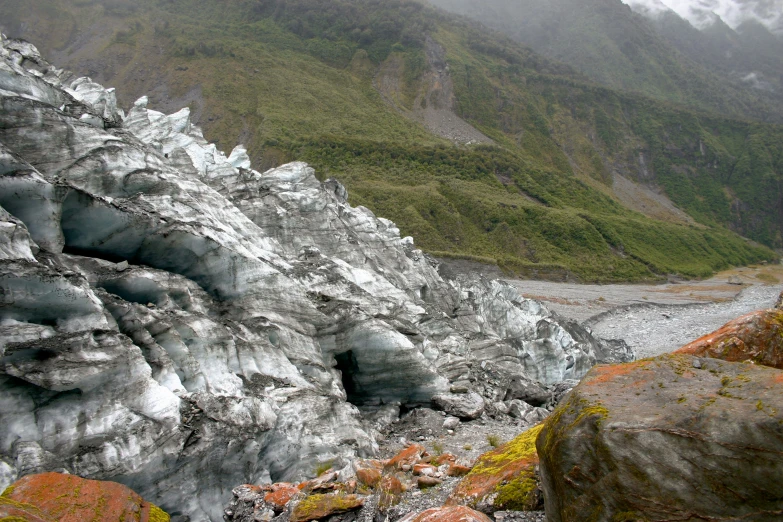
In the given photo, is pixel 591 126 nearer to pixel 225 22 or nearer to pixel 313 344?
pixel 225 22

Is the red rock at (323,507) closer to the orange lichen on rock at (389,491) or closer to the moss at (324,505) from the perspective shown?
the moss at (324,505)

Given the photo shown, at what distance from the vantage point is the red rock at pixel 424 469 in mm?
11034

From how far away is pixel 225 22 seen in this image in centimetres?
18962

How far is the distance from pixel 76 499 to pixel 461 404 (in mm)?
13578

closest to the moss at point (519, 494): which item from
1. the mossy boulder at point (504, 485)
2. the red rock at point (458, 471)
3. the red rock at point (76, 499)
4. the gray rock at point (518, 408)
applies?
the mossy boulder at point (504, 485)

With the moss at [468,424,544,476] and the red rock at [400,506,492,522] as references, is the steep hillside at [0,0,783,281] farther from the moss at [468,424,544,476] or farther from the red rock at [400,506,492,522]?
the red rock at [400,506,492,522]

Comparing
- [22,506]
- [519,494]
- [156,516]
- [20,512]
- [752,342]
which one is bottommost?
[156,516]

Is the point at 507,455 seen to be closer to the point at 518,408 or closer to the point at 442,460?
the point at 442,460

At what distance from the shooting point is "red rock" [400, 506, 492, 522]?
7207mm

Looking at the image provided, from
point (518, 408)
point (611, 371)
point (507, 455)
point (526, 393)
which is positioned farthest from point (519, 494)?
point (526, 393)

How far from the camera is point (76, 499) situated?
8.03 m

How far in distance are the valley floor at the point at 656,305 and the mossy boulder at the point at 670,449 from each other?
140 ft

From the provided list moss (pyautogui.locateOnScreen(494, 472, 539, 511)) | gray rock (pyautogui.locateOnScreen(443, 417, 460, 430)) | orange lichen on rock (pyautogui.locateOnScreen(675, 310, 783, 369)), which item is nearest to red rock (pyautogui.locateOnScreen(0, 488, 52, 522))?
moss (pyautogui.locateOnScreen(494, 472, 539, 511))

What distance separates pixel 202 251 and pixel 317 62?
562 ft
